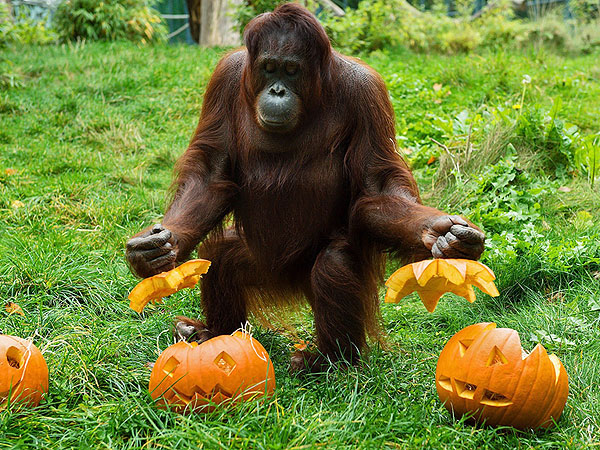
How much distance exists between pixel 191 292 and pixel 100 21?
7.17 meters

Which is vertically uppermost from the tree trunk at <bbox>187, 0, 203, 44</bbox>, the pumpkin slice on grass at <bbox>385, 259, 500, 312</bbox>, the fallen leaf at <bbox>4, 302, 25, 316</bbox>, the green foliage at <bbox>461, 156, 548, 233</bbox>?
the pumpkin slice on grass at <bbox>385, 259, 500, 312</bbox>

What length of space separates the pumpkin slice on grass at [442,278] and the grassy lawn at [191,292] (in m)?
0.46

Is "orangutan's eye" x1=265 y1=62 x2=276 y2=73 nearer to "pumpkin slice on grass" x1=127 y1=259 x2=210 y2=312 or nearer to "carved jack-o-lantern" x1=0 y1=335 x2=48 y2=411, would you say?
"pumpkin slice on grass" x1=127 y1=259 x2=210 y2=312

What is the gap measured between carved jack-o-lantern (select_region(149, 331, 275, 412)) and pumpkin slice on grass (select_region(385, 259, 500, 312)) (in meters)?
0.59

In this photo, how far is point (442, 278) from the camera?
8.86 feet

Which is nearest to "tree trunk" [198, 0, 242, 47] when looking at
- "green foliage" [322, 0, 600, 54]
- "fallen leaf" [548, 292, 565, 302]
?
"green foliage" [322, 0, 600, 54]

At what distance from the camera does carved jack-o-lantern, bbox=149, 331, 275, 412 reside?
2719 mm

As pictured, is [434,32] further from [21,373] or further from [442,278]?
[21,373]

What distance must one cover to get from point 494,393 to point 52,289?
7.99 ft

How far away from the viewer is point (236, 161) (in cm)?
352

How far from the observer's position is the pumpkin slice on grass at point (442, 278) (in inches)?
101

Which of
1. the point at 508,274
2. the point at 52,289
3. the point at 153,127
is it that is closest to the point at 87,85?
the point at 153,127

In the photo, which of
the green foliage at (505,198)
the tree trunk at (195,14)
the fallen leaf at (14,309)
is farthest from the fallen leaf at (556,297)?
the tree trunk at (195,14)

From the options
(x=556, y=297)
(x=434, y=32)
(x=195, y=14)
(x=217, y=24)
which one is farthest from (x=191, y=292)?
(x=195, y=14)
